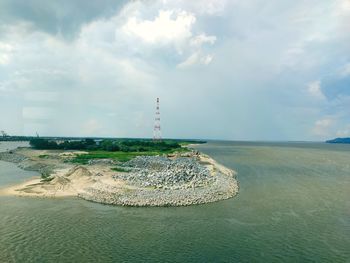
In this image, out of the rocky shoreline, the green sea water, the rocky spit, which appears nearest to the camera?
the green sea water

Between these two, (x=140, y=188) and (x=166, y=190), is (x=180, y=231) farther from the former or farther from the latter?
(x=140, y=188)

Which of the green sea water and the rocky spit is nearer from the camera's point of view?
the green sea water

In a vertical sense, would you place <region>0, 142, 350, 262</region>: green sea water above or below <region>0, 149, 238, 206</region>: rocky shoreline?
below

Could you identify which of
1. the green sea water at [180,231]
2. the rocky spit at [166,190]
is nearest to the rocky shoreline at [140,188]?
the rocky spit at [166,190]

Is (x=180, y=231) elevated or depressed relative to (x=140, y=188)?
depressed

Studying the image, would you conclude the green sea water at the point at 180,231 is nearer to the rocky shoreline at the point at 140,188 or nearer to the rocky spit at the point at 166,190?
the rocky spit at the point at 166,190

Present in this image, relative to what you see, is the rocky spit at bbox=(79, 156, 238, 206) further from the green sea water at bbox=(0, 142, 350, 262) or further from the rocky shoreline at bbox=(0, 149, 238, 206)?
the green sea water at bbox=(0, 142, 350, 262)

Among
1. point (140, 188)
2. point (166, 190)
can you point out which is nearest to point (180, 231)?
point (166, 190)

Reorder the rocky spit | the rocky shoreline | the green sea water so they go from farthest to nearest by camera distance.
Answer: the rocky shoreline → the rocky spit → the green sea water

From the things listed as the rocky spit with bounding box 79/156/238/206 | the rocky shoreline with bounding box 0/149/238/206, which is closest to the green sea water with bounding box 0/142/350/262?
the rocky spit with bounding box 79/156/238/206

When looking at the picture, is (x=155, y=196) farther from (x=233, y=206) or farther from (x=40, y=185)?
(x=40, y=185)
